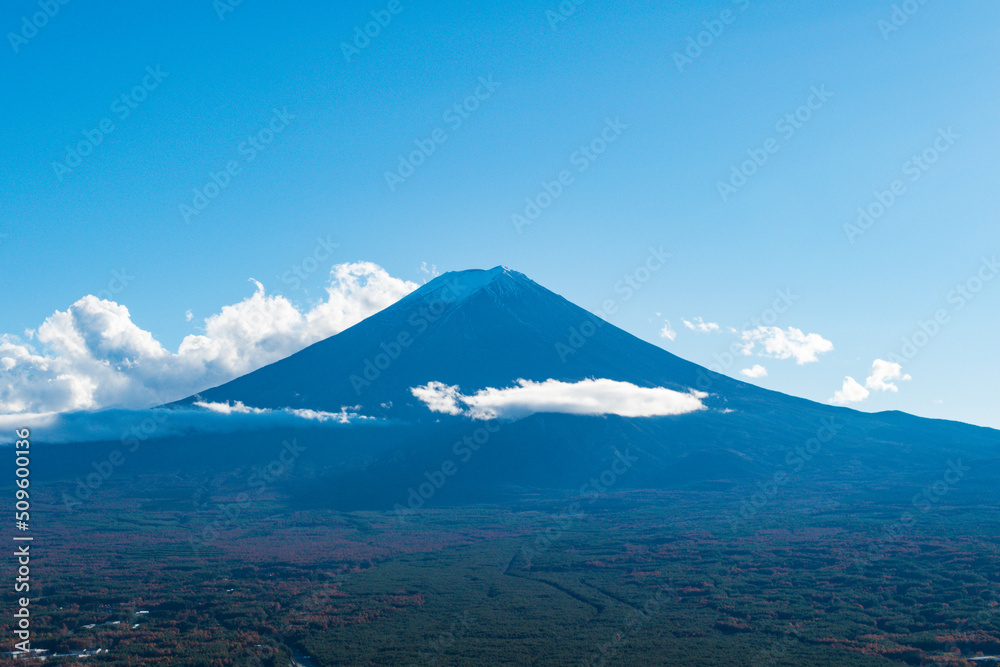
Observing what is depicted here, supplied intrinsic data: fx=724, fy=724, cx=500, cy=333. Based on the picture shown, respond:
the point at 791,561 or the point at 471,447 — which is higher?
the point at 471,447

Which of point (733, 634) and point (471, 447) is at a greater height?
point (471, 447)

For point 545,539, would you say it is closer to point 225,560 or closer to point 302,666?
point 225,560

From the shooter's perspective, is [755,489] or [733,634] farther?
[755,489]

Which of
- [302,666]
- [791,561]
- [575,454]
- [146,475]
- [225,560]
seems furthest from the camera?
[575,454]

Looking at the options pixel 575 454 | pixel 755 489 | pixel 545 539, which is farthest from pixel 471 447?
pixel 545 539

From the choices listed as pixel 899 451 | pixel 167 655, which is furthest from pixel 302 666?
pixel 899 451

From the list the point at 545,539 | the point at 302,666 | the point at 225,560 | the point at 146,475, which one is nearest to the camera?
the point at 302,666

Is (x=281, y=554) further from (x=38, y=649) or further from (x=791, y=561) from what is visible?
(x=791, y=561)

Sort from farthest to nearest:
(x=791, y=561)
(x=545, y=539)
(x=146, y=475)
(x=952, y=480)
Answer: (x=146, y=475), (x=952, y=480), (x=545, y=539), (x=791, y=561)

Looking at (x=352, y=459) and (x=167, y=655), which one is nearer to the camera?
(x=167, y=655)
